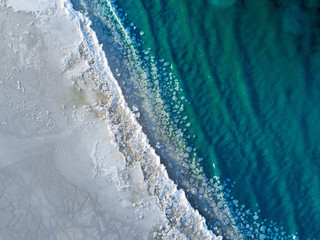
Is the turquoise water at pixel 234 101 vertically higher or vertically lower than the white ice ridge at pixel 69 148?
higher

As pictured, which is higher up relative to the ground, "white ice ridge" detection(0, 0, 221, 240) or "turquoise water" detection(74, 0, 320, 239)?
"turquoise water" detection(74, 0, 320, 239)

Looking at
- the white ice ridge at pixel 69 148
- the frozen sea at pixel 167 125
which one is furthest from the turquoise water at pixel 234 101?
the white ice ridge at pixel 69 148

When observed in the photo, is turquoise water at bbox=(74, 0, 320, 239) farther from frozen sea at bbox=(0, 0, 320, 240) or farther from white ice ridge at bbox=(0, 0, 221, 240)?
white ice ridge at bbox=(0, 0, 221, 240)

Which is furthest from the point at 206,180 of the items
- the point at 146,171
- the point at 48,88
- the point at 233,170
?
the point at 48,88

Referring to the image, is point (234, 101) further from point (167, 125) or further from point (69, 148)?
point (69, 148)

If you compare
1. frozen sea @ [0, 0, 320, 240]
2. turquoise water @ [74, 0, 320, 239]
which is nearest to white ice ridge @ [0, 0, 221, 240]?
frozen sea @ [0, 0, 320, 240]

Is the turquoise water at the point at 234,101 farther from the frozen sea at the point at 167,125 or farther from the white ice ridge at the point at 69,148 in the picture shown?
the white ice ridge at the point at 69,148

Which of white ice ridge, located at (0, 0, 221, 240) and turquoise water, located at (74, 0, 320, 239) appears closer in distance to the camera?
white ice ridge, located at (0, 0, 221, 240)
